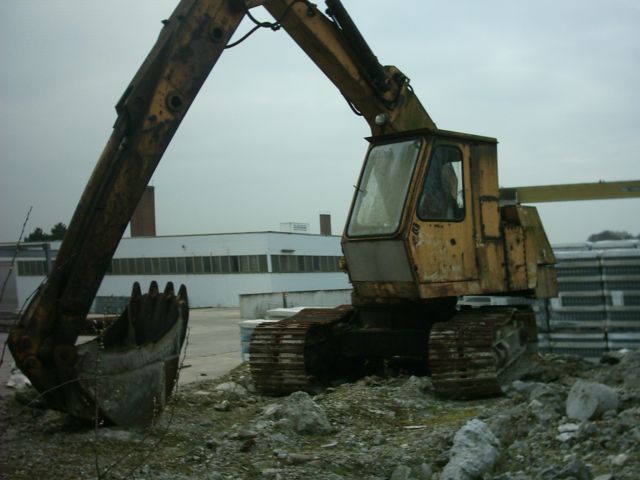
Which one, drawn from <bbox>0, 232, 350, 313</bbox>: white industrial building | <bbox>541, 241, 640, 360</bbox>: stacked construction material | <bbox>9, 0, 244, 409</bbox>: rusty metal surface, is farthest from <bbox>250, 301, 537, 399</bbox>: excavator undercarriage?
<bbox>0, 232, 350, 313</bbox>: white industrial building

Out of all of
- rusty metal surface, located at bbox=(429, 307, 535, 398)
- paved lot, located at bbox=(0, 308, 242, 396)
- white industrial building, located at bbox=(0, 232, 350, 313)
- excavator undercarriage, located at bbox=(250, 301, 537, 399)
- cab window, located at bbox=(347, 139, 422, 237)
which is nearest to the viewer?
rusty metal surface, located at bbox=(429, 307, 535, 398)

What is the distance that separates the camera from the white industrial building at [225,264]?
40.4 m

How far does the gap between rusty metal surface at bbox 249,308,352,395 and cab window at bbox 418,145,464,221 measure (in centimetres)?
205

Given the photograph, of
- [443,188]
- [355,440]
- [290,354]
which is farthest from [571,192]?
[355,440]

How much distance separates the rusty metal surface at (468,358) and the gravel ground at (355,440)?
0.14 meters

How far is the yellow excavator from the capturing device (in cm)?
616

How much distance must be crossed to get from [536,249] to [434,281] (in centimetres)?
185

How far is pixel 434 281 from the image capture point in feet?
27.0

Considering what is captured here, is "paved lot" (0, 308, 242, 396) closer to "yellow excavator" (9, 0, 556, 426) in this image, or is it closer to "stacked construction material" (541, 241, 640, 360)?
"yellow excavator" (9, 0, 556, 426)

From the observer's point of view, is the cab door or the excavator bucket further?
the cab door

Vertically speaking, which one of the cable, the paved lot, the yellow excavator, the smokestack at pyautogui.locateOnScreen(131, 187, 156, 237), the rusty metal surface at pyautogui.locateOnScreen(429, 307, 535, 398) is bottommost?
the paved lot

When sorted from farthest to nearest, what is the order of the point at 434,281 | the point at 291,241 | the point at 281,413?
the point at 291,241
the point at 434,281
the point at 281,413

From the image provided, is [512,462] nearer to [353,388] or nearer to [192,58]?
[353,388]

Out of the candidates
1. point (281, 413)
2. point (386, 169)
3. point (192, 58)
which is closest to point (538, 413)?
point (281, 413)
